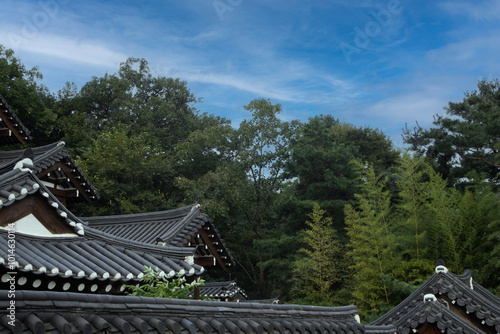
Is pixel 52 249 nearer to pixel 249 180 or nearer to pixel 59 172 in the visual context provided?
pixel 59 172

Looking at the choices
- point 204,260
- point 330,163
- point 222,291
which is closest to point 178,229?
point 204,260

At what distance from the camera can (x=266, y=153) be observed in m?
25.1

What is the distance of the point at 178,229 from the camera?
1141cm

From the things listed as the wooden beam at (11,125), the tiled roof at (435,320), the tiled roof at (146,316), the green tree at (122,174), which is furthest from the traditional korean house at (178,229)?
the green tree at (122,174)

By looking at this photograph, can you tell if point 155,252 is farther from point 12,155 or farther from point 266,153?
point 266,153

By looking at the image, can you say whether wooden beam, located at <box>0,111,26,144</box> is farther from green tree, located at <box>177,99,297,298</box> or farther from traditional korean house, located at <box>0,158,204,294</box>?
green tree, located at <box>177,99,297,298</box>

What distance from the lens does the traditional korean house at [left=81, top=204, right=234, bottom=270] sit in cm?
1166

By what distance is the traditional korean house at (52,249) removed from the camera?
214 inches

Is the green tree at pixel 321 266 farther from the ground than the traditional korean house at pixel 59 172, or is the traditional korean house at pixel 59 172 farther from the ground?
the traditional korean house at pixel 59 172

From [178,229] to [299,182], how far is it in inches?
571

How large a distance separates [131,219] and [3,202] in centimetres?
740

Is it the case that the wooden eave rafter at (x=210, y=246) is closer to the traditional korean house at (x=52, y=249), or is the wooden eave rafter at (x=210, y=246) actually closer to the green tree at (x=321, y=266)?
the traditional korean house at (x=52, y=249)

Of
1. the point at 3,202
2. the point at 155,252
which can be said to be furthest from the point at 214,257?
the point at 3,202

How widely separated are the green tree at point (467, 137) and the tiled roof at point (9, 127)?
53.0 ft
